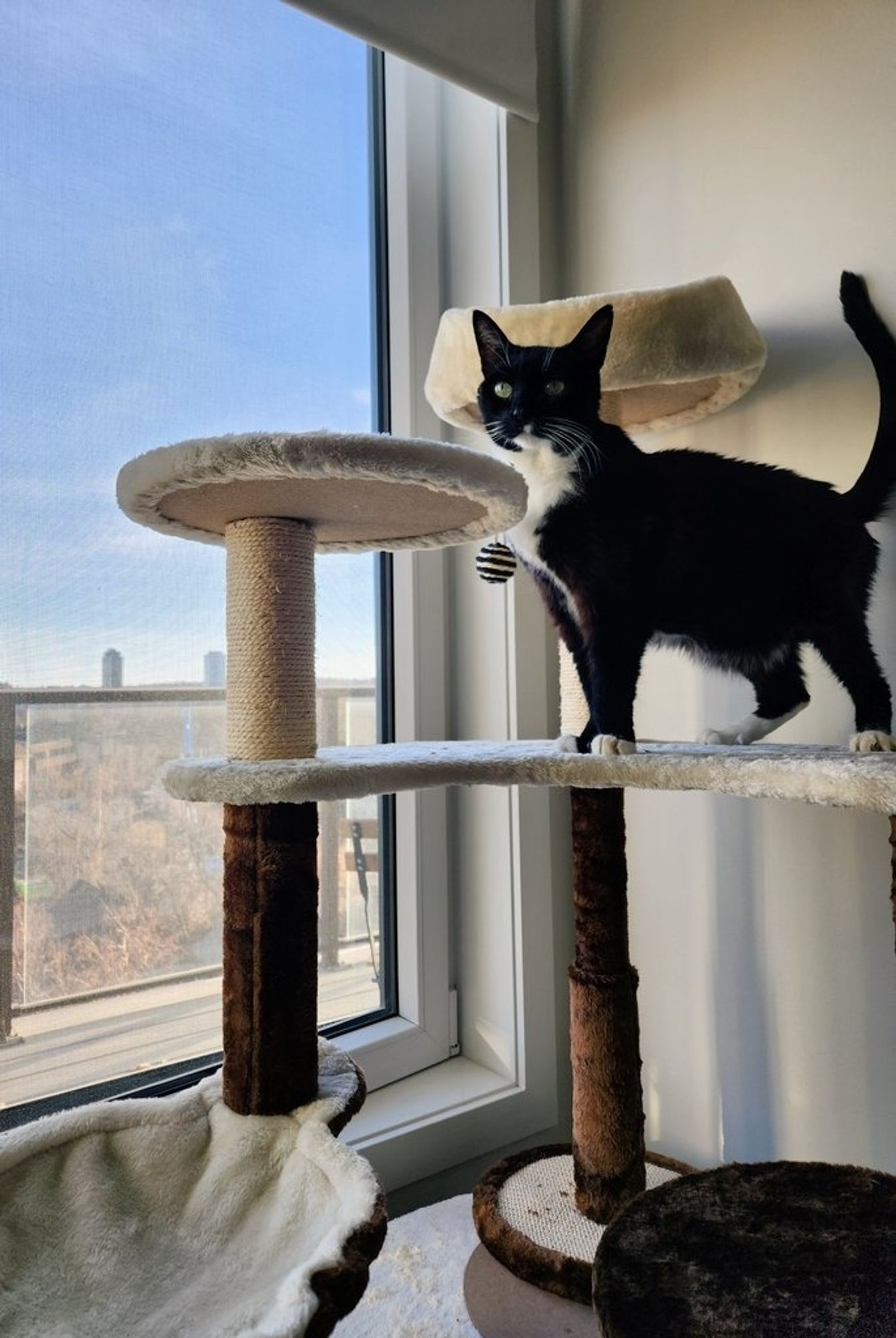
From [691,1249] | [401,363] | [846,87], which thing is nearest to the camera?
[691,1249]

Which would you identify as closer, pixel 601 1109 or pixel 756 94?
pixel 601 1109

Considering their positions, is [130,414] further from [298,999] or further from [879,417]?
[879,417]

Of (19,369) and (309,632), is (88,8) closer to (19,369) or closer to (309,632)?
(19,369)

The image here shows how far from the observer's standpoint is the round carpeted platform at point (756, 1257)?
0.56 metres

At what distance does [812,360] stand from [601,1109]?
808mm

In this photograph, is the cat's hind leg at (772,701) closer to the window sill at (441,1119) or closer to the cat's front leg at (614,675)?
the cat's front leg at (614,675)

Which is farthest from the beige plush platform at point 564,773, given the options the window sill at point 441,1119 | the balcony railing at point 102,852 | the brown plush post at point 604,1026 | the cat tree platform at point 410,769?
the window sill at point 441,1119

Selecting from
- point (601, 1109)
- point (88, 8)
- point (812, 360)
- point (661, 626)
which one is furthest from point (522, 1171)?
point (88, 8)

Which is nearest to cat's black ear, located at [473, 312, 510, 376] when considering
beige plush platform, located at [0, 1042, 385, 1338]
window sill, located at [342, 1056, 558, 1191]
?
beige plush platform, located at [0, 1042, 385, 1338]

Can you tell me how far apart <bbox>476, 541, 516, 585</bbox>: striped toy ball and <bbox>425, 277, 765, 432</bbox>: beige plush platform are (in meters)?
0.17

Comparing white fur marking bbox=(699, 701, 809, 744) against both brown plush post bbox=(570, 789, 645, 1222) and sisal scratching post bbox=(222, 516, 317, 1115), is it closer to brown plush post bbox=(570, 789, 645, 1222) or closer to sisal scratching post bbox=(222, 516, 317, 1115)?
brown plush post bbox=(570, 789, 645, 1222)

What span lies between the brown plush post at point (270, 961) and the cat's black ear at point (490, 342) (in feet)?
1.48

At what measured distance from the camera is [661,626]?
88 cm

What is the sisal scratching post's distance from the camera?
2.41 feet
